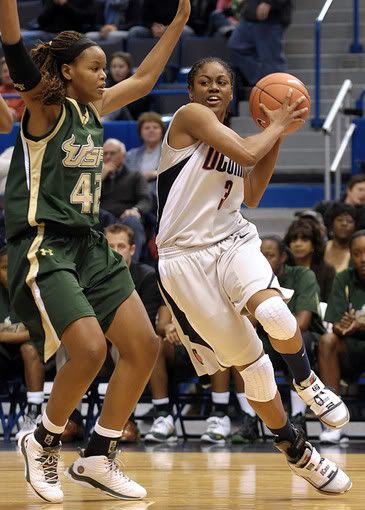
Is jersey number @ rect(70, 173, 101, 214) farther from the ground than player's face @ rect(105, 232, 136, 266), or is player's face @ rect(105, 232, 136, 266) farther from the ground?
jersey number @ rect(70, 173, 101, 214)

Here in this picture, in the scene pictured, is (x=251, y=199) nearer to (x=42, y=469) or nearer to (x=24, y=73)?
(x=24, y=73)

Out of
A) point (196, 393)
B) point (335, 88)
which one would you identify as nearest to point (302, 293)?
point (196, 393)

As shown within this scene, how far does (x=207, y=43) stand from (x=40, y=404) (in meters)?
5.91

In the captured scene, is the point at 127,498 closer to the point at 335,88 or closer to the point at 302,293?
the point at 302,293

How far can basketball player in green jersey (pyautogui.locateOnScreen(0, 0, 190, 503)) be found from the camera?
16.8 feet

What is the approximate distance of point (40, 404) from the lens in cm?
845

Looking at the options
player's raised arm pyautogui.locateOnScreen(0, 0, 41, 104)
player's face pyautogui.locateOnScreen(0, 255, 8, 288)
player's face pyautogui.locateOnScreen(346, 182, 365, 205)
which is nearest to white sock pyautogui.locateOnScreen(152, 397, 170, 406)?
player's face pyautogui.locateOnScreen(0, 255, 8, 288)

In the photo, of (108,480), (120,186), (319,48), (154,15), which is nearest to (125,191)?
(120,186)

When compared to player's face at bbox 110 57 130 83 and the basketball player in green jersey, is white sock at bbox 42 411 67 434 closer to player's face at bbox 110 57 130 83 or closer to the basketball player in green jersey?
the basketball player in green jersey

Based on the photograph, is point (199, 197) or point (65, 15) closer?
point (199, 197)

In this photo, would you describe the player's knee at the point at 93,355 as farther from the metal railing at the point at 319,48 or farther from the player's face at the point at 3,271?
the metal railing at the point at 319,48

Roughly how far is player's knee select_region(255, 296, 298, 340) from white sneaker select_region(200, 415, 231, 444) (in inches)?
124

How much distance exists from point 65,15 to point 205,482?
8.97m

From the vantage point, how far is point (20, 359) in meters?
8.67
